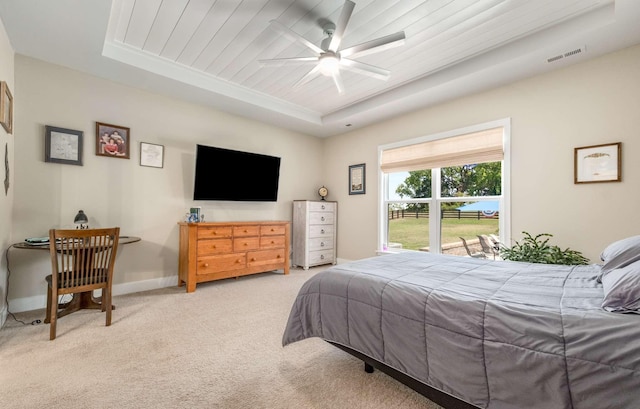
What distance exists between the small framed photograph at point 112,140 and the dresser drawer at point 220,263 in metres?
1.60

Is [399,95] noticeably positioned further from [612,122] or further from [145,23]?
[145,23]

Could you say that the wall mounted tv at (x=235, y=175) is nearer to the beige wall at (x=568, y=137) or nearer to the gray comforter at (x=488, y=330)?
the gray comforter at (x=488, y=330)

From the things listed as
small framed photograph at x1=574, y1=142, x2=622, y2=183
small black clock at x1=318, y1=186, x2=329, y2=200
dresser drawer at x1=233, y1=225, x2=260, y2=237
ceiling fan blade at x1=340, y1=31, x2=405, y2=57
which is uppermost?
ceiling fan blade at x1=340, y1=31, x2=405, y2=57

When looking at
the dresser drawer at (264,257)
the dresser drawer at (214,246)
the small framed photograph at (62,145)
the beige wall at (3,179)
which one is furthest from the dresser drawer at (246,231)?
the beige wall at (3,179)

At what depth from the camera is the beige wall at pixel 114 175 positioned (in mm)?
2791

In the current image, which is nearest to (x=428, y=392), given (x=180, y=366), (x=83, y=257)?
(x=180, y=366)

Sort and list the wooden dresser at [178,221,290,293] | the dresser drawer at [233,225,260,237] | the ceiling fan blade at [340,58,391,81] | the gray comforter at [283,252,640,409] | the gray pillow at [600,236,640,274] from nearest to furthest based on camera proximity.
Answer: the gray comforter at [283,252,640,409] < the gray pillow at [600,236,640,274] < the ceiling fan blade at [340,58,391,81] < the wooden dresser at [178,221,290,293] < the dresser drawer at [233,225,260,237]

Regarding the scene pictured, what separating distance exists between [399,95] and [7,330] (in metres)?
4.67

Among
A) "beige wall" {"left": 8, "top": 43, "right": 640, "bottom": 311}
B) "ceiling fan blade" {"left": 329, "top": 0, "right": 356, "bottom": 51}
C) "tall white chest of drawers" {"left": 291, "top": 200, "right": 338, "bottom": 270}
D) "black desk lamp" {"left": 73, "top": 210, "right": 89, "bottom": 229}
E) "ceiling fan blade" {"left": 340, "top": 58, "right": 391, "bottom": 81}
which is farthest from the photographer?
"tall white chest of drawers" {"left": 291, "top": 200, "right": 338, "bottom": 270}

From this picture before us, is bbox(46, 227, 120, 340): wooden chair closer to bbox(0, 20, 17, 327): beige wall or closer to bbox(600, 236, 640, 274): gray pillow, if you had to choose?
bbox(0, 20, 17, 327): beige wall

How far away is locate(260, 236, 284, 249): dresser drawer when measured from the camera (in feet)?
13.5

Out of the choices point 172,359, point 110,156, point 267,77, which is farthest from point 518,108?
point 110,156

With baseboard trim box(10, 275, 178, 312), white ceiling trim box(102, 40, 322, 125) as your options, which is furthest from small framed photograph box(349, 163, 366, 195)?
baseboard trim box(10, 275, 178, 312)

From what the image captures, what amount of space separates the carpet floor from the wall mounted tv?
1757 mm
